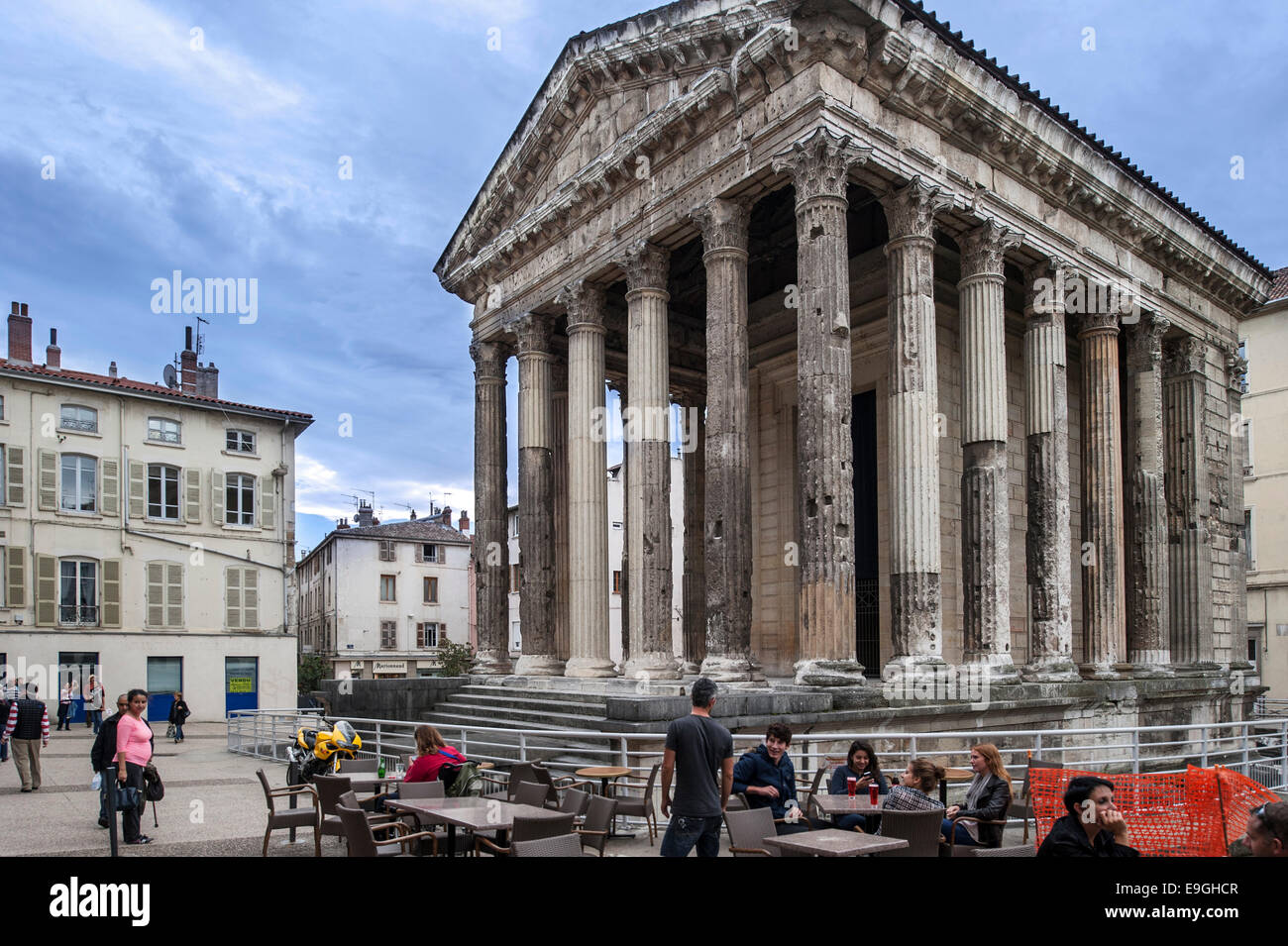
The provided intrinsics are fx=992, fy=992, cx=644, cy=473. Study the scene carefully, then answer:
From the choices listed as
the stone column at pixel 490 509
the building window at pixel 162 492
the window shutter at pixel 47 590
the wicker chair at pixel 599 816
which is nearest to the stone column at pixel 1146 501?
the stone column at pixel 490 509

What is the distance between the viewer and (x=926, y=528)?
46.3 ft

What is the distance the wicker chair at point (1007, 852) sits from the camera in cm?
638

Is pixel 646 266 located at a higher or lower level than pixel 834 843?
higher

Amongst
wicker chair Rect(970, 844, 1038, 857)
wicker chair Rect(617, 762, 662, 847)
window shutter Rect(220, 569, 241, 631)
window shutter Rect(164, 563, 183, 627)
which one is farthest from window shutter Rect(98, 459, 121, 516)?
wicker chair Rect(970, 844, 1038, 857)

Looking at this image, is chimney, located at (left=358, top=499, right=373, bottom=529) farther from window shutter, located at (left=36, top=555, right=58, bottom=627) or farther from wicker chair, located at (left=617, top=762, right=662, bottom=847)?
wicker chair, located at (left=617, top=762, right=662, bottom=847)

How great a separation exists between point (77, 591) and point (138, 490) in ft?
11.0

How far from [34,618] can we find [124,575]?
2598 mm

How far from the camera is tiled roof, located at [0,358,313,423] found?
2850cm

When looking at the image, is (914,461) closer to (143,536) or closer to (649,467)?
(649,467)

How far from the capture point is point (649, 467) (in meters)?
16.5

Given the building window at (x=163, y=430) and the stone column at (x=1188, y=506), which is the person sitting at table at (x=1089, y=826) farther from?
the building window at (x=163, y=430)

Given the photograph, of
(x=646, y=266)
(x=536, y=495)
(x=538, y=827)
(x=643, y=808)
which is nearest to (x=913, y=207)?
→ (x=646, y=266)
